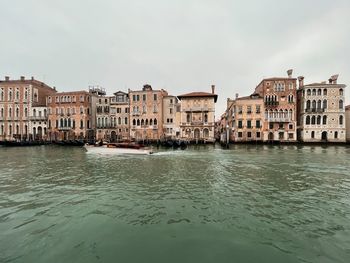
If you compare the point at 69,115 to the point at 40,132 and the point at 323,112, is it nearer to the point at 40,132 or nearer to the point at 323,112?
the point at 40,132

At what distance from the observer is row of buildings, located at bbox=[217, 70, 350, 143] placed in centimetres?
3775

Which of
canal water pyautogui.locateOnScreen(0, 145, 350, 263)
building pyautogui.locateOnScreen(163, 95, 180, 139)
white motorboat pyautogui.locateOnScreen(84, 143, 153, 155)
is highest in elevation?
building pyautogui.locateOnScreen(163, 95, 180, 139)

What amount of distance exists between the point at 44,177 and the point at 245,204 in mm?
10496

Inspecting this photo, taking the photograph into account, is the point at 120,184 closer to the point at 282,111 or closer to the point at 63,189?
the point at 63,189

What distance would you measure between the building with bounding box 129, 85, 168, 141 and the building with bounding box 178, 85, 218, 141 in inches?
186

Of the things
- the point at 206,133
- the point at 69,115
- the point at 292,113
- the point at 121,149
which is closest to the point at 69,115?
the point at 69,115

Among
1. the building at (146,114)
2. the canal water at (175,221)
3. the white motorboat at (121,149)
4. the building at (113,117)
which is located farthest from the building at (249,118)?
the canal water at (175,221)

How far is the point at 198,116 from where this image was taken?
39.7 metres

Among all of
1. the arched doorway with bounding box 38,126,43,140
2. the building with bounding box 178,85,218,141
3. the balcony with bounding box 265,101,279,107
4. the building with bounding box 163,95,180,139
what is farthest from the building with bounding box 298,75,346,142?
the arched doorway with bounding box 38,126,43,140

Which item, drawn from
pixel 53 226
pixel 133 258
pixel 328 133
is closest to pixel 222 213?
pixel 133 258

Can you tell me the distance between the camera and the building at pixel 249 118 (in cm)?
3972

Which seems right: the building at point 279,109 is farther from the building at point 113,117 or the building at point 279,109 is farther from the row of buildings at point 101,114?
the building at point 113,117

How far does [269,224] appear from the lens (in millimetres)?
5207

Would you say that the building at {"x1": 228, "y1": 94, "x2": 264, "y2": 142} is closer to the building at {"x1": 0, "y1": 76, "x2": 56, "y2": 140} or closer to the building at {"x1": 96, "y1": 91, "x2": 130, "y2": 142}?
the building at {"x1": 96, "y1": 91, "x2": 130, "y2": 142}
